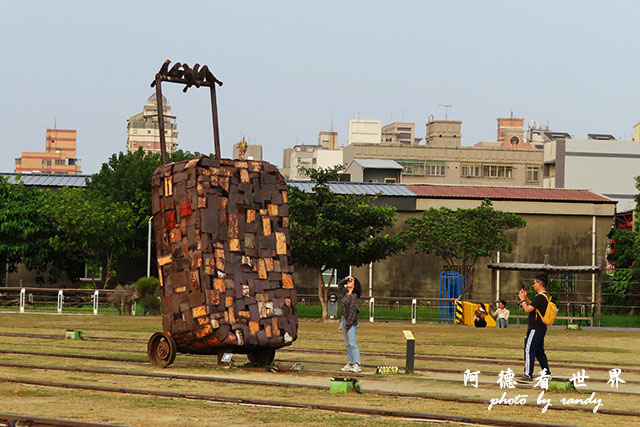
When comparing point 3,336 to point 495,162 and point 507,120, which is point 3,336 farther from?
point 507,120

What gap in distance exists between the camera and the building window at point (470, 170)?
394 feet

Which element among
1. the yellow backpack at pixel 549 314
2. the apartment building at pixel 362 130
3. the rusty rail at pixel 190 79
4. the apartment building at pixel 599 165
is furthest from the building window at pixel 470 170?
the yellow backpack at pixel 549 314

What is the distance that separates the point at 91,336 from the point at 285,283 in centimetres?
1091

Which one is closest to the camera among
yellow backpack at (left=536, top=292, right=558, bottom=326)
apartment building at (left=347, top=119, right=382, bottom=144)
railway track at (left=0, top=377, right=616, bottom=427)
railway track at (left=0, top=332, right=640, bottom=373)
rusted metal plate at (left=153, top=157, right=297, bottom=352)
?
railway track at (left=0, top=377, right=616, bottom=427)

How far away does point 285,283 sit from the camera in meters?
20.4

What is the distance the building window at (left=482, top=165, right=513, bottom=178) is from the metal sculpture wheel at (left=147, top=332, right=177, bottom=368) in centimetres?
10371

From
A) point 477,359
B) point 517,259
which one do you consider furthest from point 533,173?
point 477,359

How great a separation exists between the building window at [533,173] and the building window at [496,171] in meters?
1.94

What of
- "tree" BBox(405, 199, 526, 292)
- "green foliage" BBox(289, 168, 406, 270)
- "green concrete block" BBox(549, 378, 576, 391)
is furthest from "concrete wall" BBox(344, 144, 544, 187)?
"green concrete block" BBox(549, 378, 576, 391)

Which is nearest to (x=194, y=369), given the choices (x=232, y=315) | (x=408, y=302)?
(x=232, y=315)

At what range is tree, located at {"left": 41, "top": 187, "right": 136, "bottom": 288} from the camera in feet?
189

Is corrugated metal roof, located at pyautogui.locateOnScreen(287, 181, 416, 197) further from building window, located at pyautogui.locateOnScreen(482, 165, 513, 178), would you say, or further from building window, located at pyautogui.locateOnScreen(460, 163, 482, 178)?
building window, located at pyautogui.locateOnScreen(482, 165, 513, 178)

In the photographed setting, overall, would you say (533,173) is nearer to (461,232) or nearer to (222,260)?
(461,232)

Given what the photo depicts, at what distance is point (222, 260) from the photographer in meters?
19.5
